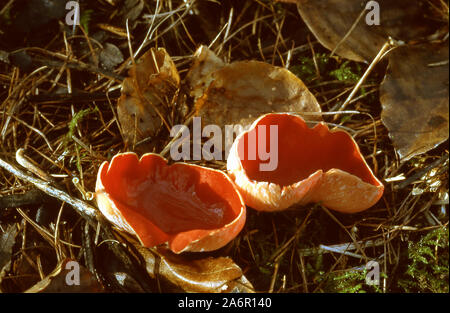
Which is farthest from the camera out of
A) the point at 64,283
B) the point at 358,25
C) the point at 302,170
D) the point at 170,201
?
the point at 358,25

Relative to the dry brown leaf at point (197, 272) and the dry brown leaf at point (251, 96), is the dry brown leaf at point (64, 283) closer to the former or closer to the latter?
the dry brown leaf at point (197, 272)

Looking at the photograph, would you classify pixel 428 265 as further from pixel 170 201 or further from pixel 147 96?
pixel 147 96

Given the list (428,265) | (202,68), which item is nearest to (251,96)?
(202,68)

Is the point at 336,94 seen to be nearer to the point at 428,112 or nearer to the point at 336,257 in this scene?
the point at 428,112

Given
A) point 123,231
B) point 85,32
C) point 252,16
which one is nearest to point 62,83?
point 85,32

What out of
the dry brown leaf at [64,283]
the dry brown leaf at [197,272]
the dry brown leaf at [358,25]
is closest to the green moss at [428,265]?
the dry brown leaf at [197,272]
